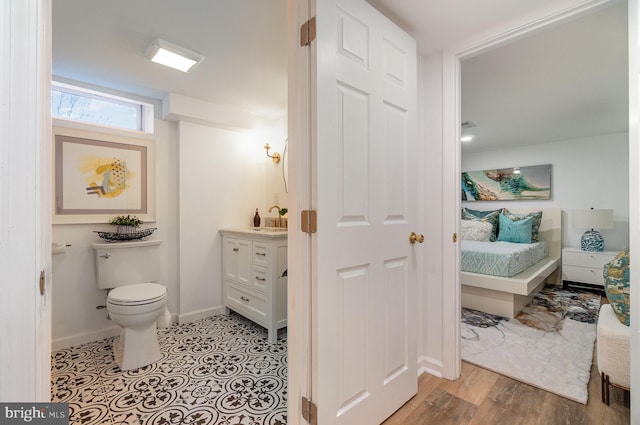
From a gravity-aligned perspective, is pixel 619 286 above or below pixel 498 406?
above

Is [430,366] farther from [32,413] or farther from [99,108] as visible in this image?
[99,108]

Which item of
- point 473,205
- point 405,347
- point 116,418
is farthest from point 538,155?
point 116,418

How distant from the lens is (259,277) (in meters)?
2.53

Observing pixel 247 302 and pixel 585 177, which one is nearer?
pixel 247 302

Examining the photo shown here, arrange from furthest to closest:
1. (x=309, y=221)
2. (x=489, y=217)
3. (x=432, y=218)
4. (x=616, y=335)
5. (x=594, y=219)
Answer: (x=489, y=217) → (x=594, y=219) → (x=432, y=218) → (x=616, y=335) → (x=309, y=221)

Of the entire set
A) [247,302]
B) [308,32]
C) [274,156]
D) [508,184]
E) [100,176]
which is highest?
[308,32]

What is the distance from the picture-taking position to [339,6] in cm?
126

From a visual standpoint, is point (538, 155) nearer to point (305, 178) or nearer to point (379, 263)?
point (379, 263)

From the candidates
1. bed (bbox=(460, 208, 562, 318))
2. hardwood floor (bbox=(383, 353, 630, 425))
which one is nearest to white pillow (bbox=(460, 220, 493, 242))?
bed (bbox=(460, 208, 562, 318))

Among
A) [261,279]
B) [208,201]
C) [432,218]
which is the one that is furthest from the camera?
[208,201]

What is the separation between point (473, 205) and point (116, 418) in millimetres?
5794

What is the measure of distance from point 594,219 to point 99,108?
603cm

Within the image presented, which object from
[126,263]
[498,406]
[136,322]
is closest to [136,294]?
[136,322]

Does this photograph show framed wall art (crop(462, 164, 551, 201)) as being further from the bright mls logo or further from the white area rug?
the bright mls logo
